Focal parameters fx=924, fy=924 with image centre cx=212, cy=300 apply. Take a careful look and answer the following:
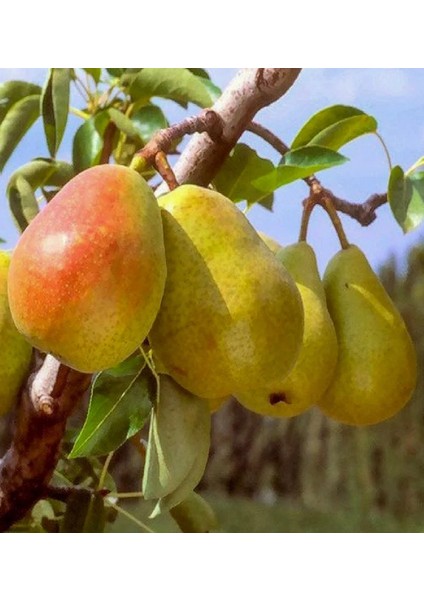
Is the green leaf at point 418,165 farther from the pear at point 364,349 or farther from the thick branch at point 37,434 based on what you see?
the thick branch at point 37,434

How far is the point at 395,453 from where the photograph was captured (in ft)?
3.11

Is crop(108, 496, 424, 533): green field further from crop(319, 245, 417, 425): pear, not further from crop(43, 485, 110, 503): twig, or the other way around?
crop(319, 245, 417, 425): pear

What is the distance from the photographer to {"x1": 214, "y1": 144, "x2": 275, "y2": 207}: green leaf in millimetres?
765

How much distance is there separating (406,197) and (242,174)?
0.15 meters

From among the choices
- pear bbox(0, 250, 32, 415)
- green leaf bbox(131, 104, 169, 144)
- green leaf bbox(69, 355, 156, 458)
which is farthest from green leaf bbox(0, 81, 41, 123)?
green leaf bbox(69, 355, 156, 458)

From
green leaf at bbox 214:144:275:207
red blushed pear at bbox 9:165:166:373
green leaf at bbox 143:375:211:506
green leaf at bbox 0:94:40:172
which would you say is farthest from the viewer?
green leaf at bbox 0:94:40:172

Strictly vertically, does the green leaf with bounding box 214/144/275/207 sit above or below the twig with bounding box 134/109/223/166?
below

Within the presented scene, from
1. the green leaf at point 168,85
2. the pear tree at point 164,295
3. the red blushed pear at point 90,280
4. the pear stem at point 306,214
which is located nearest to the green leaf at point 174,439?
the pear tree at point 164,295

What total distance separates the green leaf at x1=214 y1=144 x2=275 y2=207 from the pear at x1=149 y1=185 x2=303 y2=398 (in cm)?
18

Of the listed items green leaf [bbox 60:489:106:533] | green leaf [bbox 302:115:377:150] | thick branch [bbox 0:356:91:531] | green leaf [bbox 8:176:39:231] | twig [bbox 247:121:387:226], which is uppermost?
green leaf [bbox 302:115:377:150]

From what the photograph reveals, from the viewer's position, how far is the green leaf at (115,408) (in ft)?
2.26

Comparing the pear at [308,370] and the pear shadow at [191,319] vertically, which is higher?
the pear shadow at [191,319]

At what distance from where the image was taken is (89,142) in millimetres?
854

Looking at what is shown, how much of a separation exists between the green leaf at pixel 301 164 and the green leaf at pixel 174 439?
191 millimetres
